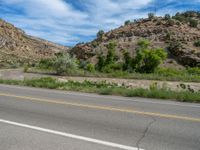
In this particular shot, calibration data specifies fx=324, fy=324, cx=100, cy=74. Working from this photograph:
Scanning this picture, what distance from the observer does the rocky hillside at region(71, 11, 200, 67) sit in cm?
5995

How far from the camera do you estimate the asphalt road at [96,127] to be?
20.1 ft

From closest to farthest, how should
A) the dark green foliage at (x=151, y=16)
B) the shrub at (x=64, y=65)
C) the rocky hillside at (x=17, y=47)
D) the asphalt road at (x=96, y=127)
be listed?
the asphalt road at (x=96, y=127), the shrub at (x=64, y=65), the rocky hillside at (x=17, y=47), the dark green foliage at (x=151, y=16)

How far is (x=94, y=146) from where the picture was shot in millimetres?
6004

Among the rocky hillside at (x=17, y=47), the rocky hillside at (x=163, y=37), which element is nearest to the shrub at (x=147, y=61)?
the rocky hillside at (x=163, y=37)

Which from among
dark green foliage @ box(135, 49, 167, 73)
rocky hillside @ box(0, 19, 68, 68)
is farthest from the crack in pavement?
rocky hillside @ box(0, 19, 68, 68)

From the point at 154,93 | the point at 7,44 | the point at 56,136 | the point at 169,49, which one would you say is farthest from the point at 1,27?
the point at 56,136

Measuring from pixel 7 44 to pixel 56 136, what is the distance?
9650 centimetres

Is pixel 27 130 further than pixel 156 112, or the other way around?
pixel 156 112

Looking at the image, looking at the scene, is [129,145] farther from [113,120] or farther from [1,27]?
[1,27]

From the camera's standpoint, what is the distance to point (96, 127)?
7.66 metres

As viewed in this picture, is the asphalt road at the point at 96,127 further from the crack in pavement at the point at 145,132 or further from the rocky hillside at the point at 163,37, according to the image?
the rocky hillside at the point at 163,37

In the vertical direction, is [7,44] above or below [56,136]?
above

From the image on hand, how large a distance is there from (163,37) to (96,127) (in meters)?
66.5

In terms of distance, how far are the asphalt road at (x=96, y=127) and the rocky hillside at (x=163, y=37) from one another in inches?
1952
